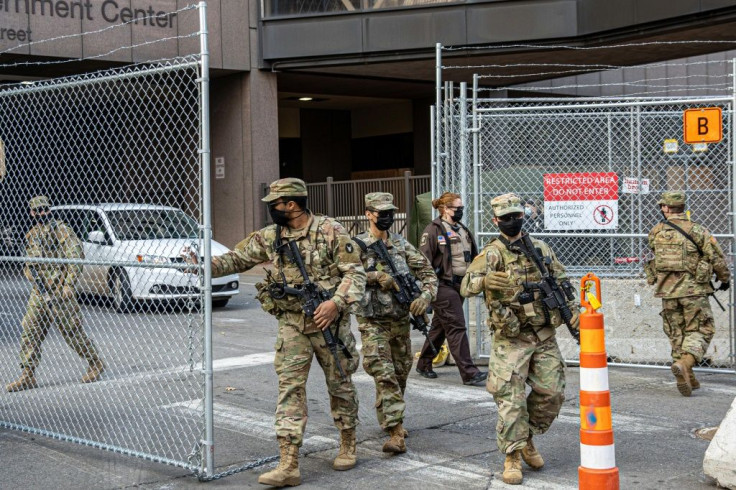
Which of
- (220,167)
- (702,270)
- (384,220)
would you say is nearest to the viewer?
(384,220)

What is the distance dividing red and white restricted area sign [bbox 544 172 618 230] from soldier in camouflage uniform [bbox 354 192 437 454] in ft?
9.68

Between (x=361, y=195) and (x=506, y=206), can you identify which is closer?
(x=506, y=206)

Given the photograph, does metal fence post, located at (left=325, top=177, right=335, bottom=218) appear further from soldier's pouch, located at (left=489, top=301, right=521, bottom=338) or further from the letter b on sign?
soldier's pouch, located at (left=489, top=301, right=521, bottom=338)

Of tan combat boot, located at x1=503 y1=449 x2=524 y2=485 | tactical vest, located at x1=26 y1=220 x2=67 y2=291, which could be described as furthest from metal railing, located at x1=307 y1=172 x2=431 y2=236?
tan combat boot, located at x1=503 y1=449 x2=524 y2=485

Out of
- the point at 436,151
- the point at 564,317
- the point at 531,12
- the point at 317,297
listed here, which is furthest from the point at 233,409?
the point at 531,12

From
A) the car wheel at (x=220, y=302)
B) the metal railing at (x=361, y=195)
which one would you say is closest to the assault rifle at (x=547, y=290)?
the car wheel at (x=220, y=302)

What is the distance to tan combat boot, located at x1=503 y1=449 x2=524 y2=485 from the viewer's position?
5754 millimetres

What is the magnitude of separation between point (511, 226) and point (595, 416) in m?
1.62

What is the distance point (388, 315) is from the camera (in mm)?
6852

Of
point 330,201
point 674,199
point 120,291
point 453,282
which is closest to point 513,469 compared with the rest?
point 453,282

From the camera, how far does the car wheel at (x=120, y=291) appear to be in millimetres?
9319

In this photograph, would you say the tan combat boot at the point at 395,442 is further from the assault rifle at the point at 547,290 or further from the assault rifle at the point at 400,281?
the assault rifle at the point at 547,290

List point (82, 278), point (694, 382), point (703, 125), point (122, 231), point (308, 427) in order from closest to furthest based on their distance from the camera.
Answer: point (308, 427), point (122, 231), point (694, 382), point (703, 125), point (82, 278)

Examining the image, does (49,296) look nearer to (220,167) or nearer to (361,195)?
(361,195)
